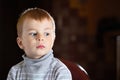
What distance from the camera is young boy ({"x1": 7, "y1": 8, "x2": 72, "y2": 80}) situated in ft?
3.71

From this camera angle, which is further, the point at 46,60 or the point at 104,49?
the point at 104,49

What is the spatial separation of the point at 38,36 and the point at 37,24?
4 centimetres

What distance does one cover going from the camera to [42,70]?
1139 mm

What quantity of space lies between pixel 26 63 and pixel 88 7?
3.76 ft

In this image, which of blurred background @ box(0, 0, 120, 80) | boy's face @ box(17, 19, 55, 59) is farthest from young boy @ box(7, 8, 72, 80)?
blurred background @ box(0, 0, 120, 80)

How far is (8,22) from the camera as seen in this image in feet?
7.41

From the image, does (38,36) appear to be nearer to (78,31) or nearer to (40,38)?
(40,38)

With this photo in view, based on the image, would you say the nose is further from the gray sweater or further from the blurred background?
the blurred background

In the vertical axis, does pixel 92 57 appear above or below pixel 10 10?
below

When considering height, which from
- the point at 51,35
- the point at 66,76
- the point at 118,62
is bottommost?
the point at 118,62

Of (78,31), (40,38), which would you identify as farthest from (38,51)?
(78,31)

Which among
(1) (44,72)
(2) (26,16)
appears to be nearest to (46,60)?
(1) (44,72)

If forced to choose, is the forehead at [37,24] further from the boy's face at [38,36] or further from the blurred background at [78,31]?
the blurred background at [78,31]

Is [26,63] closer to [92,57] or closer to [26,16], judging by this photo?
[26,16]
